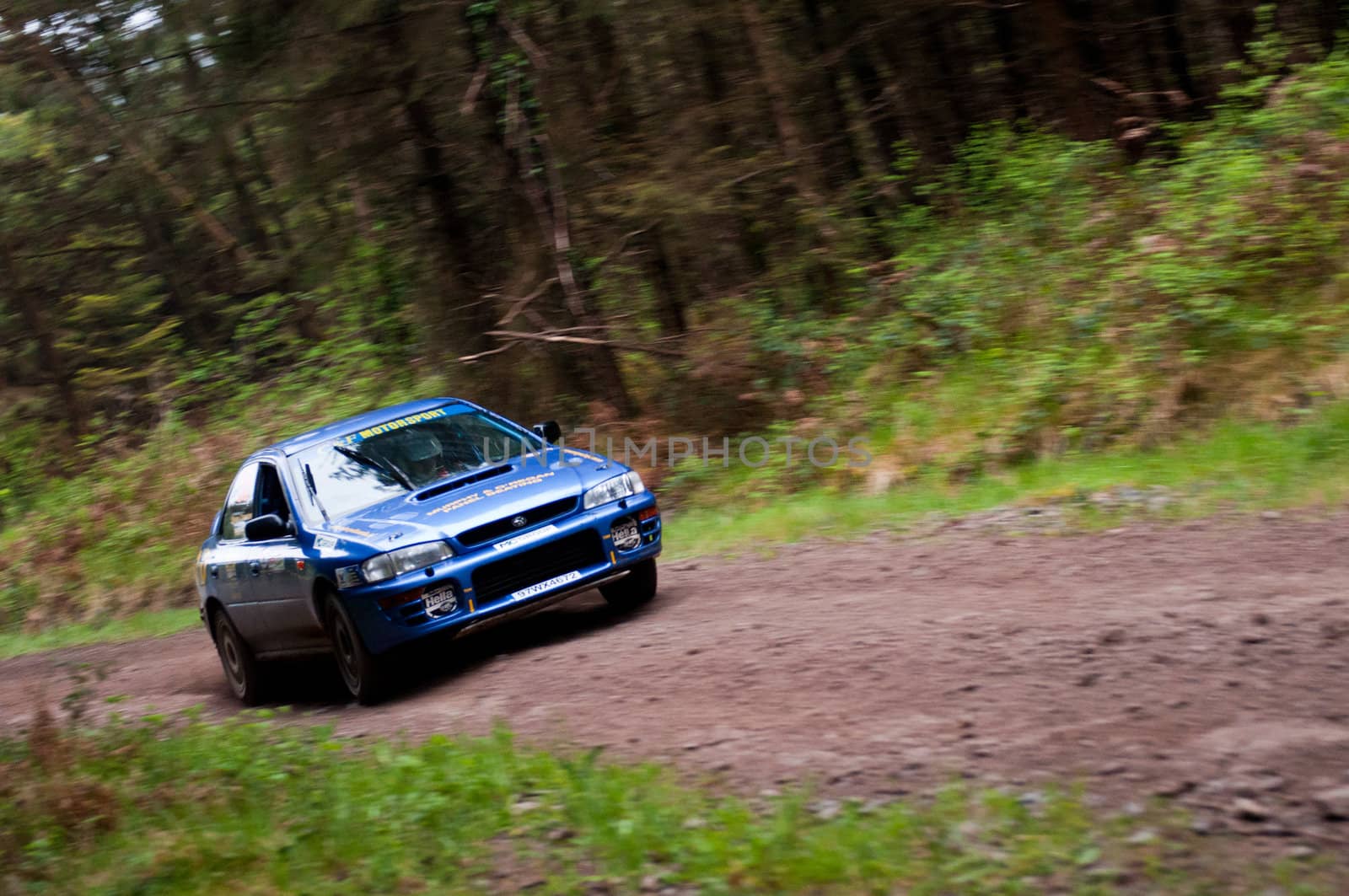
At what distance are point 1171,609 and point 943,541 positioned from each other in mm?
3065

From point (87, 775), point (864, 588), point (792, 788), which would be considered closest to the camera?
point (792, 788)

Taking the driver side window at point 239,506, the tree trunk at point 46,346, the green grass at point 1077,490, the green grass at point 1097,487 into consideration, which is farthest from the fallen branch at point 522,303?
the tree trunk at point 46,346

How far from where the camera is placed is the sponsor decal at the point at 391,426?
899 centimetres

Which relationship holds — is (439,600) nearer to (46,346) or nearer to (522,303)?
(522,303)

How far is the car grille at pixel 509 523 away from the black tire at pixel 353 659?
872 mm

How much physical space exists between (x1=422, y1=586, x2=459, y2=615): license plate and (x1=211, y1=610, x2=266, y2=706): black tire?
95.0 inches

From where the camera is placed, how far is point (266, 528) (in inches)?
326

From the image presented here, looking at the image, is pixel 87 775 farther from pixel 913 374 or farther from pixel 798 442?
pixel 913 374

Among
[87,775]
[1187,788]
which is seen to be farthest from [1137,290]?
[87,775]

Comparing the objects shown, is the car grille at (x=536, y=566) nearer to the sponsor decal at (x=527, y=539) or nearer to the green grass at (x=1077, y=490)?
the sponsor decal at (x=527, y=539)

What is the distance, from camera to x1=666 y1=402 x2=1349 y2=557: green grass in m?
8.84

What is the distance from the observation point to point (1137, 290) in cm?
1182

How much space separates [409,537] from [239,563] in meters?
2.14

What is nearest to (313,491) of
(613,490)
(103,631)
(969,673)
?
(613,490)
